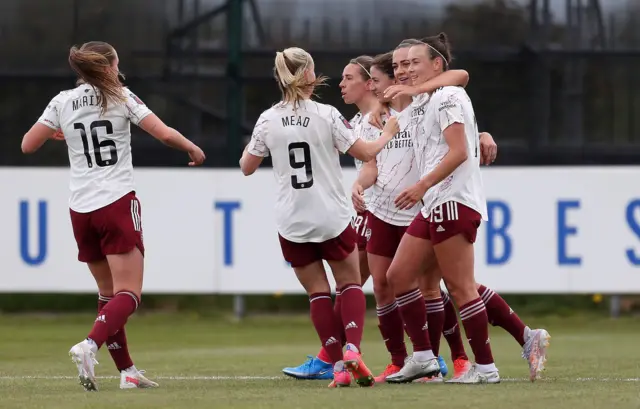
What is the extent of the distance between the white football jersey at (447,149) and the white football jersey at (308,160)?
41 cm

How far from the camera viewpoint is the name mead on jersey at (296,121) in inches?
287

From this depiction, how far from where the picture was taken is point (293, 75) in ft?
24.0

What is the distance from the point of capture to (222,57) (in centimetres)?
1352

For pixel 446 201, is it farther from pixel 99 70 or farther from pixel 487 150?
pixel 99 70

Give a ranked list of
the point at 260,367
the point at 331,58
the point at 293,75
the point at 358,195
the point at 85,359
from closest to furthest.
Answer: the point at 85,359
the point at 293,75
the point at 358,195
the point at 260,367
the point at 331,58

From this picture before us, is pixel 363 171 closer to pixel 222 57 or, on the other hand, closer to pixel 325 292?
pixel 325 292

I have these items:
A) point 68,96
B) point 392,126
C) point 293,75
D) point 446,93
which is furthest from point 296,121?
point 68,96

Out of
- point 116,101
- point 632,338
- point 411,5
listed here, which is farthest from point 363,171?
point 411,5

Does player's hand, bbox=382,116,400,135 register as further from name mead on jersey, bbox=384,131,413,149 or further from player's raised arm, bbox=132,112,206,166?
player's raised arm, bbox=132,112,206,166

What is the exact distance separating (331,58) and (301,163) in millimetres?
6052

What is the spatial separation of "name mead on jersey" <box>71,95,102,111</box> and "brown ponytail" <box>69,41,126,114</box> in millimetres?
40

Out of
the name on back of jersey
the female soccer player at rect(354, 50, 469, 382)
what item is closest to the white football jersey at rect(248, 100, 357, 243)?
the female soccer player at rect(354, 50, 469, 382)

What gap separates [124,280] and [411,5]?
6645mm

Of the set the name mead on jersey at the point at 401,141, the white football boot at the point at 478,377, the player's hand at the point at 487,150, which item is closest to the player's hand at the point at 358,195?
the name mead on jersey at the point at 401,141
